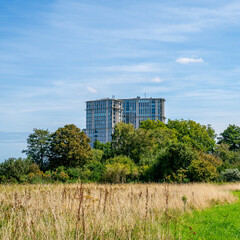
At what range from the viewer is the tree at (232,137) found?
64875 millimetres

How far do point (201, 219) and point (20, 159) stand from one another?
22.0m

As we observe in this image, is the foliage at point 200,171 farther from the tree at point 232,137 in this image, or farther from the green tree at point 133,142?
the tree at point 232,137

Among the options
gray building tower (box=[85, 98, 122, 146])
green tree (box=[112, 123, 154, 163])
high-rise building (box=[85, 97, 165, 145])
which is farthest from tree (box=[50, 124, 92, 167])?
high-rise building (box=[85, 97, 165, 145])

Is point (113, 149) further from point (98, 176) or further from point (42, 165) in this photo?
point (98, 176)

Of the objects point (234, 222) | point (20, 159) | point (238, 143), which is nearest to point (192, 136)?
point (238, 143)

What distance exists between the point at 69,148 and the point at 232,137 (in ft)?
130

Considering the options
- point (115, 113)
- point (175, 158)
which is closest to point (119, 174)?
point (175, 158)

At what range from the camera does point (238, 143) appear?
6362cm

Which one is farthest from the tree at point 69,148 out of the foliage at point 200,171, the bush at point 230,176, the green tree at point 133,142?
the bush at point 230,176

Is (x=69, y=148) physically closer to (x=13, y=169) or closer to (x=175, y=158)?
(x=13, y=169)

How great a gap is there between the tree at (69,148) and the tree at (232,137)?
36.6 metres

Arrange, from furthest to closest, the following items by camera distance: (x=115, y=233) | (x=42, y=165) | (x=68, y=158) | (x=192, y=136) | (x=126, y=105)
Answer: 1. (x=126, y=105)
2. (x=192, y=136)
3. (x=42, y=165)
4. (x=68, y=158)
5. (x=115, y=233)

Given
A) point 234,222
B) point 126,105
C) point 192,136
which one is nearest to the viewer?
point 234,222

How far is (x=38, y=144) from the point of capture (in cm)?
4247
